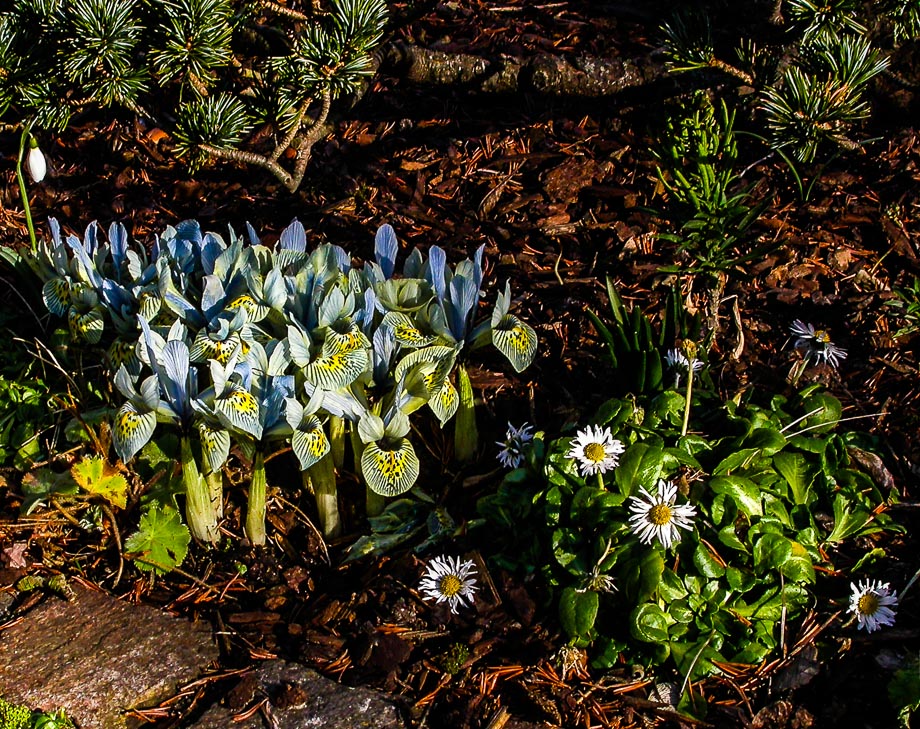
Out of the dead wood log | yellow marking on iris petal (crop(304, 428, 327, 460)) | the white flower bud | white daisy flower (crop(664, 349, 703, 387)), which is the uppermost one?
the white flower bud

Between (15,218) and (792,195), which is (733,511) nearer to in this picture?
(792,195)

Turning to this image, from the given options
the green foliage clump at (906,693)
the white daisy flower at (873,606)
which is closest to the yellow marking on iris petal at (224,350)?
the white daisy flower at (873,606)

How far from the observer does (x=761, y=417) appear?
275 cm

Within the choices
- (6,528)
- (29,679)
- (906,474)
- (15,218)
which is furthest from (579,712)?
(15,218)

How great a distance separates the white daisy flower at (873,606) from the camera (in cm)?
253

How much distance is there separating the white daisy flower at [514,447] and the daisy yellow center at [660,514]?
1.66 ft

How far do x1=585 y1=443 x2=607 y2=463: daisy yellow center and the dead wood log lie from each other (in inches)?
86.3

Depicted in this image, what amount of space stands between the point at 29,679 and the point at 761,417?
7.11ft

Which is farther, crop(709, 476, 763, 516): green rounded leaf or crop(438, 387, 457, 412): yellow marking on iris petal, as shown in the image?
crop(438, 387, 457, 412): yellow marking on iris petal

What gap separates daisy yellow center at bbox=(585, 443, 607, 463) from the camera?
258cm

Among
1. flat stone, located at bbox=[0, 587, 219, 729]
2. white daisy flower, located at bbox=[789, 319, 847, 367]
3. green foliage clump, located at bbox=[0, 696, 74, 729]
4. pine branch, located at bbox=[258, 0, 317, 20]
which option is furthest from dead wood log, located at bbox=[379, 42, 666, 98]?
green foliage clump, located at bbox=[0, 696, 74, 729]

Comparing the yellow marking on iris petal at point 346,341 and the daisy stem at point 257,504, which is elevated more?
the yellow marking on iris petal at point 346,341

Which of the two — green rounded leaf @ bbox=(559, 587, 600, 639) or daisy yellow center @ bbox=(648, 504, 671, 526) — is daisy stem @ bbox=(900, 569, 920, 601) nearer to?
daisy yellow center @ bbox=(648, 504, 671, 526)

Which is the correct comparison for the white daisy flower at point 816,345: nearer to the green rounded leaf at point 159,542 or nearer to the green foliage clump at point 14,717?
the green rounded leaf at point 159,542
